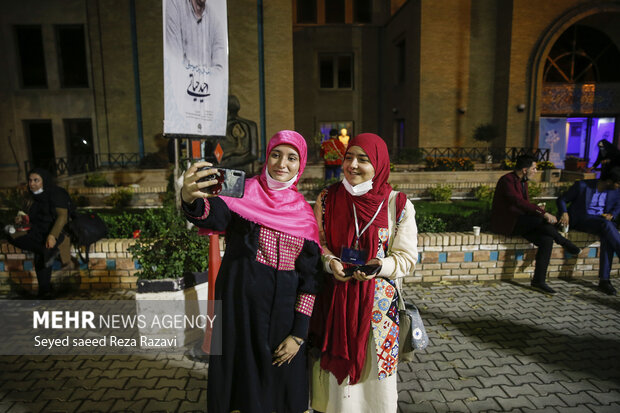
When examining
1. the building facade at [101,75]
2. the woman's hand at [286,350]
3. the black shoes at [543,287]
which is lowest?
the black shoes at [543,287]

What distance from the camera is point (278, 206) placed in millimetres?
2133

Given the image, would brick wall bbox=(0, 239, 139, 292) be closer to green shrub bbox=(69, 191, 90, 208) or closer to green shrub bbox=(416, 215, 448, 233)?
green shrub bbox=(416, 215, 448, 233)

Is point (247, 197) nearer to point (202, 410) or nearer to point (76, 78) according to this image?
point (202, 410)

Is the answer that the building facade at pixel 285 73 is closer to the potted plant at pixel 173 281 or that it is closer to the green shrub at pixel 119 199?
the green shrub at pixel 119 199

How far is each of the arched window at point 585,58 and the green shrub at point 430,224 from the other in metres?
16.2

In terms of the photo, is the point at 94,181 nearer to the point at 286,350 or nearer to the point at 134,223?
the point at 134,223

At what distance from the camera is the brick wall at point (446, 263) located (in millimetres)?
5168

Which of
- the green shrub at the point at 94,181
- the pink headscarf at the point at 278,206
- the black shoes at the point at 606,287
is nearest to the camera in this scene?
the pink headscarf at the point at 278,206

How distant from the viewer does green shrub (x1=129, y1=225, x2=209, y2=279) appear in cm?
387

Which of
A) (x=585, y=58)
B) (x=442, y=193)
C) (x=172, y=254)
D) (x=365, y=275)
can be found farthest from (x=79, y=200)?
(x=585, y=58)

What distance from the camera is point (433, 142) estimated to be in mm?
17625

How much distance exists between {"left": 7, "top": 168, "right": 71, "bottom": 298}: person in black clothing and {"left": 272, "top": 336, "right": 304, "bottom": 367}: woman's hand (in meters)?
3.94

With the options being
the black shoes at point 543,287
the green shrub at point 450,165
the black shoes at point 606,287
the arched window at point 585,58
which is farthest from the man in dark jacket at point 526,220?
the arched window at point 585,58

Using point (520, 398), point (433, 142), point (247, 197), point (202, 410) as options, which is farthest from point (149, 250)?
point (433, 142)
